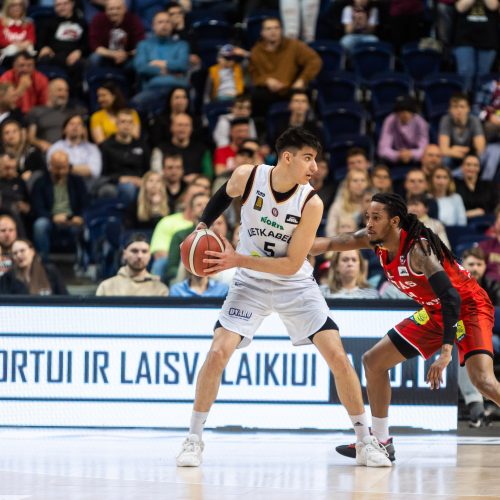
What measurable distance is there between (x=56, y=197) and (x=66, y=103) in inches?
67.6

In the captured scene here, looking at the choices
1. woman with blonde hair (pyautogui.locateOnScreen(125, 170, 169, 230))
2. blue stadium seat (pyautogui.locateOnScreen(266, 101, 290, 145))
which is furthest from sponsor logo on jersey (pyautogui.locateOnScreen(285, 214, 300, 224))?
blue stadium seat (pyautogui.locateOnScreen(266, 101, 290, 145))

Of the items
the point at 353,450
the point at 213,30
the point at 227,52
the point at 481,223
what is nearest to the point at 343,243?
the point at 353,450

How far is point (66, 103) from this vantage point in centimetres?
1287

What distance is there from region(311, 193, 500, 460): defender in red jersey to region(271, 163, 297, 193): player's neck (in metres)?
0.43

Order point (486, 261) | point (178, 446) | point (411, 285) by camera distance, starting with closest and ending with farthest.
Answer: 1. point (411, 285)
2. point (178, 446)
3. point (486, 261)

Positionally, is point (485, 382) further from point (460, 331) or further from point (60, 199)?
point (60, 199)

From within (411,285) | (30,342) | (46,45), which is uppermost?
(46,45)

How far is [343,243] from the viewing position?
6.82 metres

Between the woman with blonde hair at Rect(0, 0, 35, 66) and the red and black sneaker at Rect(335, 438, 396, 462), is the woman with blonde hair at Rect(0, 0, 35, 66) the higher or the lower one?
the higher one

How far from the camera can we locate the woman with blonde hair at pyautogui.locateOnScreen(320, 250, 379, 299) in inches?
348

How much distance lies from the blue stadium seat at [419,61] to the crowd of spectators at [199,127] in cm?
8

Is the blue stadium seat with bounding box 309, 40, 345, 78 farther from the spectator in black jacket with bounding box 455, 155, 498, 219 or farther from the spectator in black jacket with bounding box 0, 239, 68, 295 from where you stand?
the spectator in black jacket with bounding box 0, 239, 68, 295

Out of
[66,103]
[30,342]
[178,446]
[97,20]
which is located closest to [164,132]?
[66,103]

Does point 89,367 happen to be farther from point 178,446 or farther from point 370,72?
point 370,72
